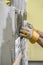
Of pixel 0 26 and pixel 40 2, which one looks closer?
pixel 0 26

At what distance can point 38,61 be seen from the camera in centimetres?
253

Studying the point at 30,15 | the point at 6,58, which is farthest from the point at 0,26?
the point at 30,15

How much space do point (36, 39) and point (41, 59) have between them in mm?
1285

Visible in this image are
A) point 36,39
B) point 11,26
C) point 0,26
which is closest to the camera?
point 0,26

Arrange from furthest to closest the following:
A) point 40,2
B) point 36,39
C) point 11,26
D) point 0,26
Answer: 1. point 40,2
2. point 36,39
3. point 11,26
4. point 0,26

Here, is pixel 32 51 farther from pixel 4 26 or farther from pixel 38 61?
pixel 4 26

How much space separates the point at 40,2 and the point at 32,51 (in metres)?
0.77

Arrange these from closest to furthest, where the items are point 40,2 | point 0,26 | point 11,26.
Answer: point 0,26 → point 11,26 → point 40,2

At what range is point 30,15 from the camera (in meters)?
2.44

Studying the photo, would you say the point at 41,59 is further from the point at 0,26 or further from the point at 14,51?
the point at 0,26

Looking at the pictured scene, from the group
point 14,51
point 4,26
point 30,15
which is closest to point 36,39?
point 14,51

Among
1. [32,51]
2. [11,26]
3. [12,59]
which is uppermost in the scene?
[11,26]

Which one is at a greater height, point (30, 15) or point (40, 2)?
point (40, 2)

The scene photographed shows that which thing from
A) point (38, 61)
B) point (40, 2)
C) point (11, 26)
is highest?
point (40, 2)
